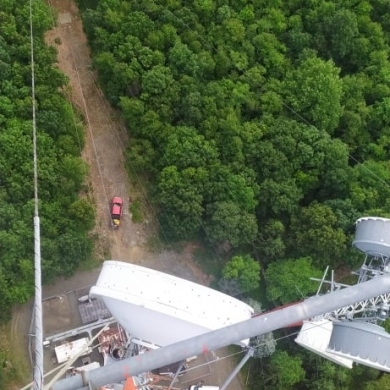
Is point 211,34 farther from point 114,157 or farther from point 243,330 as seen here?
point 243,330

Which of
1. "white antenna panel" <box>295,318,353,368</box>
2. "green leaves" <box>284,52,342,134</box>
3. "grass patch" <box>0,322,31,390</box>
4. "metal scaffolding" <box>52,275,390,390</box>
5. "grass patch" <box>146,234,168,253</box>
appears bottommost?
"grass patch" <box>0,322,31,390</box>

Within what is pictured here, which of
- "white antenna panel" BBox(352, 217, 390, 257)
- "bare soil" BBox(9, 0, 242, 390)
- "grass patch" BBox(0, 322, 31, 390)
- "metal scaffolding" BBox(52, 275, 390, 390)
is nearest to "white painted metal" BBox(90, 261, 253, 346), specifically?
"metal scaffolding" BBox(52, 275, 390, 390)

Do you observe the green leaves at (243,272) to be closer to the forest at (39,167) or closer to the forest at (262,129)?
the forest at (262,129)

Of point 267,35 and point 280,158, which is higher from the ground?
point 267,35

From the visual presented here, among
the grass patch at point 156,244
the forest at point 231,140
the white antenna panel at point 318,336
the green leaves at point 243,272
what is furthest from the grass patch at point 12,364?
the white antenna panel at point 318,336

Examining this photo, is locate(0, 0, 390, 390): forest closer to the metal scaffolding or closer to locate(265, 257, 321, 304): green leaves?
locate(265, 257, 321, 304): green leaves

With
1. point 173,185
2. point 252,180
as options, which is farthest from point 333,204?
point 173,185
